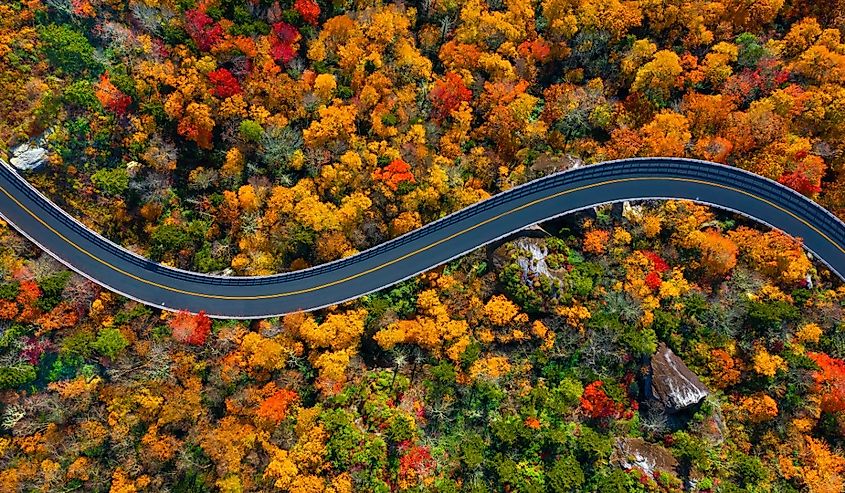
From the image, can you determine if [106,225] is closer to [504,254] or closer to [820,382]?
[504,254]

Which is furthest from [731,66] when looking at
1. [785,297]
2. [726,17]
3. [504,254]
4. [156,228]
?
[156,228]

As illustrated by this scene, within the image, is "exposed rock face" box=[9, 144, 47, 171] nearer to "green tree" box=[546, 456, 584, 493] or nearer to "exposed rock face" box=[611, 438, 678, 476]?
"green tree" box=[546, 456, 584, 493]

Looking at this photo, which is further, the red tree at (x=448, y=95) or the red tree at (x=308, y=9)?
the red tree at (x=448, y=95)

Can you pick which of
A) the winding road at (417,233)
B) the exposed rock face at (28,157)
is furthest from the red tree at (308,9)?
the exposed rock face at (28,157)

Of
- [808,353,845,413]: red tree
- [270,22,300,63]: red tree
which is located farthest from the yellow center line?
[270,22,300,63]: red tree

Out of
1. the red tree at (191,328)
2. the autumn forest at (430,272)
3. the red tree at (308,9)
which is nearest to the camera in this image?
the autumn forest at (430,272)

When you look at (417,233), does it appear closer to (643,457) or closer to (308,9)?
(308,9)

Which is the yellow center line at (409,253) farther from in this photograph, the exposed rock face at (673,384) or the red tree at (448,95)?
the exposed rock face at (673,384)
